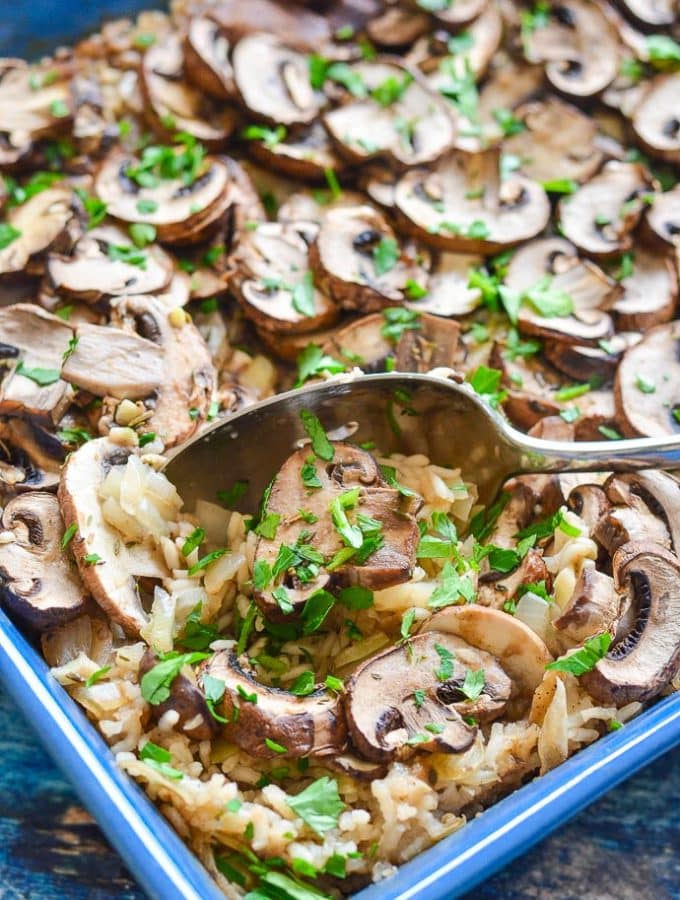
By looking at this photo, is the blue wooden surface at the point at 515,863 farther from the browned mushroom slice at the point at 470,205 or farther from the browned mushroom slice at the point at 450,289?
the browned mushroom slice at the point at 470,205

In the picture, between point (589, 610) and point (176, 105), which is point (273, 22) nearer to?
point (176, 105)

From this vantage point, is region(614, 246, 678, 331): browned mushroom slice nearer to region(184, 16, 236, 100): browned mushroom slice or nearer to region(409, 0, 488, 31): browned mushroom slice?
region(409, 0, 488, 31): browned mushroom slice

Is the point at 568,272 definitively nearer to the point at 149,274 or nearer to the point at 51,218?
the point at 149,274

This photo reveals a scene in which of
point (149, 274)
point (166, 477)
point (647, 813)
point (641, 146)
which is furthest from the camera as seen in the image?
point (641, 146)

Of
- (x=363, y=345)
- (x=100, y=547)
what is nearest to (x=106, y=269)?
(x=363, y=345)

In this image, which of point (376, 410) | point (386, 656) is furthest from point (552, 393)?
point (386, 656)
